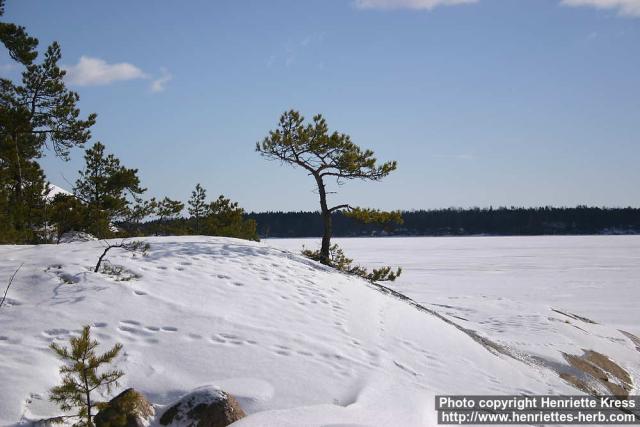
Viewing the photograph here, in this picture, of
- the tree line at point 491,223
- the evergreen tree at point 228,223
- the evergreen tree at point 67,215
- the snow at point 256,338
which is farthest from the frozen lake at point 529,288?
the tree line at point 491,223

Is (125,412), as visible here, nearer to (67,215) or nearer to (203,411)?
(203,411)

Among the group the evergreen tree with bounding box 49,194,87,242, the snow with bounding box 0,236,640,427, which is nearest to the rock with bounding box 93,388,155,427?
the snow with bounding box 0,236,640,427

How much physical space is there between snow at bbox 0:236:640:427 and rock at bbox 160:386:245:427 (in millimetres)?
214

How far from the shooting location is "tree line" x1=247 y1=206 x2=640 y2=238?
119500 millimetres

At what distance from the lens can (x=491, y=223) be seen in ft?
412

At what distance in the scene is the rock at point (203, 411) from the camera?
4.33 m

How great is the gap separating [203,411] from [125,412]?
67cm

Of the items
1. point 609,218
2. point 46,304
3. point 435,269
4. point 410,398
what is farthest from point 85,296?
point 609,218

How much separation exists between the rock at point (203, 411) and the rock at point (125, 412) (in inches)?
8.2

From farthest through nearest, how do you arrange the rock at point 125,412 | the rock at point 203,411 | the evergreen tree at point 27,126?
1. the evergreen tree at point 27,126
2. the rock at point 203,411
3. the rock at point 125,412

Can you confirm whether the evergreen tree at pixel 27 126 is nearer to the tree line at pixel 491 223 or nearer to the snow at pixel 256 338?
the snow at pixel 256 338

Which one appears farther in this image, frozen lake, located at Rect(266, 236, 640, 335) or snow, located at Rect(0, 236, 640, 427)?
frozen lake, located at Rect(266, 236, 640, 335)

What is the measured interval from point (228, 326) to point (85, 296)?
2.11m

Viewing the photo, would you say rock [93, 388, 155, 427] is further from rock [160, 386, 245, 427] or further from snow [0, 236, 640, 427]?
snow [0, 236, 640, 427]
